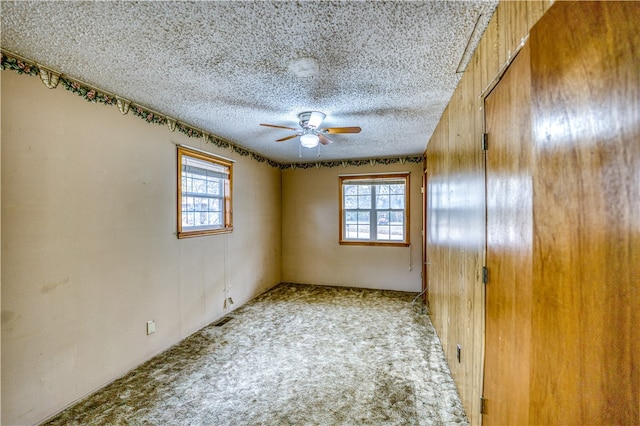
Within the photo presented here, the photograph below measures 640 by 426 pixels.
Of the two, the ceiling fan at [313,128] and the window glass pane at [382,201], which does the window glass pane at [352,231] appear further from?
the ceiling fan at [313,128]

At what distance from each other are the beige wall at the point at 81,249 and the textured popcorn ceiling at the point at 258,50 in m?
0.39

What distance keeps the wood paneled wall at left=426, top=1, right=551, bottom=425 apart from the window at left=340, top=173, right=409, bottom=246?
8.13 ft

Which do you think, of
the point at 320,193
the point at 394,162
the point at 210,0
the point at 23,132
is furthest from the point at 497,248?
the point at 320,193

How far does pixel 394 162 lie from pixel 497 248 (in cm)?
401

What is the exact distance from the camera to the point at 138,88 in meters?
2.40

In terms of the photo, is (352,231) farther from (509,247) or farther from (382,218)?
(509,247)

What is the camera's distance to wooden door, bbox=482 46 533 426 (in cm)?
115

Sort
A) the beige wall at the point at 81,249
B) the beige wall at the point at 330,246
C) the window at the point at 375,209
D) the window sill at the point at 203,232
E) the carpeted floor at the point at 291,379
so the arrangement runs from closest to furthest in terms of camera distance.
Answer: the beige wall at the point at 81,249, the carpeted floor at the point at 291,379, the window sill at the point at 203,232, the beige wall at the point at 330,246, the window at the point at 375,209

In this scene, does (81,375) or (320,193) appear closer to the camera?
(81,375)

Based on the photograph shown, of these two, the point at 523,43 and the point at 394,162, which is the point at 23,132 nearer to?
the point at 523,43

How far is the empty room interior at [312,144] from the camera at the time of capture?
939mm

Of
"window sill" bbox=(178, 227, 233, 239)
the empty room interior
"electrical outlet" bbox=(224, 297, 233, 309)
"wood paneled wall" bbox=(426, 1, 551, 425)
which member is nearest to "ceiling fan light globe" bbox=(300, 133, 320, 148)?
the empty room interior

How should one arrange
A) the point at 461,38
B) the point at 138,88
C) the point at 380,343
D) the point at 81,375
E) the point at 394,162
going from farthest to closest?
the point at 394,162
the point at 380,343
the point at 138,88
the point at 81,375
the point at 461,38

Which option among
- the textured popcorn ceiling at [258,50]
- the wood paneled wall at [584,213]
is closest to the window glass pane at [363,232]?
the textured popcorn ceiling at [258,50]
